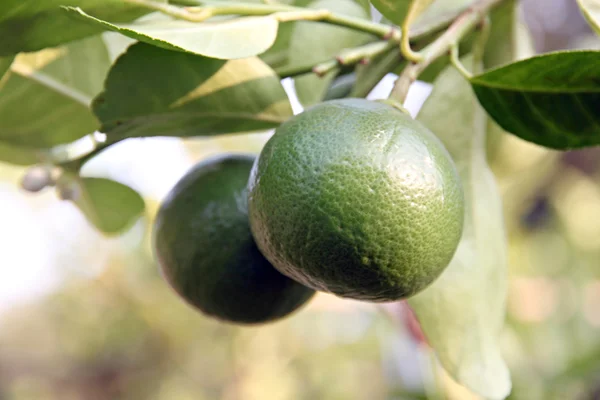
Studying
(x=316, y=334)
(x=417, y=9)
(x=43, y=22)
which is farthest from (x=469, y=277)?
(x=316, y=334)

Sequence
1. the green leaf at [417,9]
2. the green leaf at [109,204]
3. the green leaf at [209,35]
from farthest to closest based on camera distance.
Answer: the green leaf at [109,204]
the green leaf at [417,9]
the green leaf at [209,35]

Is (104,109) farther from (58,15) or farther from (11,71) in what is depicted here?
(11,71)

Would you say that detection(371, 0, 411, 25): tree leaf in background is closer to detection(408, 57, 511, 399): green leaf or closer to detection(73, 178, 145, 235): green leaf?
detection(408, 57, 511, 399): green leaf

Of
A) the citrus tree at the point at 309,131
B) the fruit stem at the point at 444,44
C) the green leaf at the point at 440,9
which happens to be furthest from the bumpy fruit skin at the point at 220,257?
the green leaf at the point at 440,9

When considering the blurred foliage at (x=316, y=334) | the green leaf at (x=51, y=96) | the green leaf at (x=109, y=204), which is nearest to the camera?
the green leaf at (x=51, y=96)

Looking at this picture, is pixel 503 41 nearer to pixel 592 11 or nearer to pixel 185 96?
pixel 592 11

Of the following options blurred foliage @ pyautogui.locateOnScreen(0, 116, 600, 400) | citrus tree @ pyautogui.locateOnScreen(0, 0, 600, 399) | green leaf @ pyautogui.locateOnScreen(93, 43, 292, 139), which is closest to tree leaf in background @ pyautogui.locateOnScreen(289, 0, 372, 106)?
citrus tree @ pyautogui.locateOnScreen(0, 0, 600, 399)

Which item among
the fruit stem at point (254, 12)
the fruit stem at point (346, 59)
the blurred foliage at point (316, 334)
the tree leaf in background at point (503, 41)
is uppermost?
the fruit stem at point (254, 12)

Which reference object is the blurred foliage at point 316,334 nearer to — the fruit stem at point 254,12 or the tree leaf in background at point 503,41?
the tree leaf in background at point 503,41

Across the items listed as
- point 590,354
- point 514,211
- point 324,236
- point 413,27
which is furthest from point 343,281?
point 514,211
